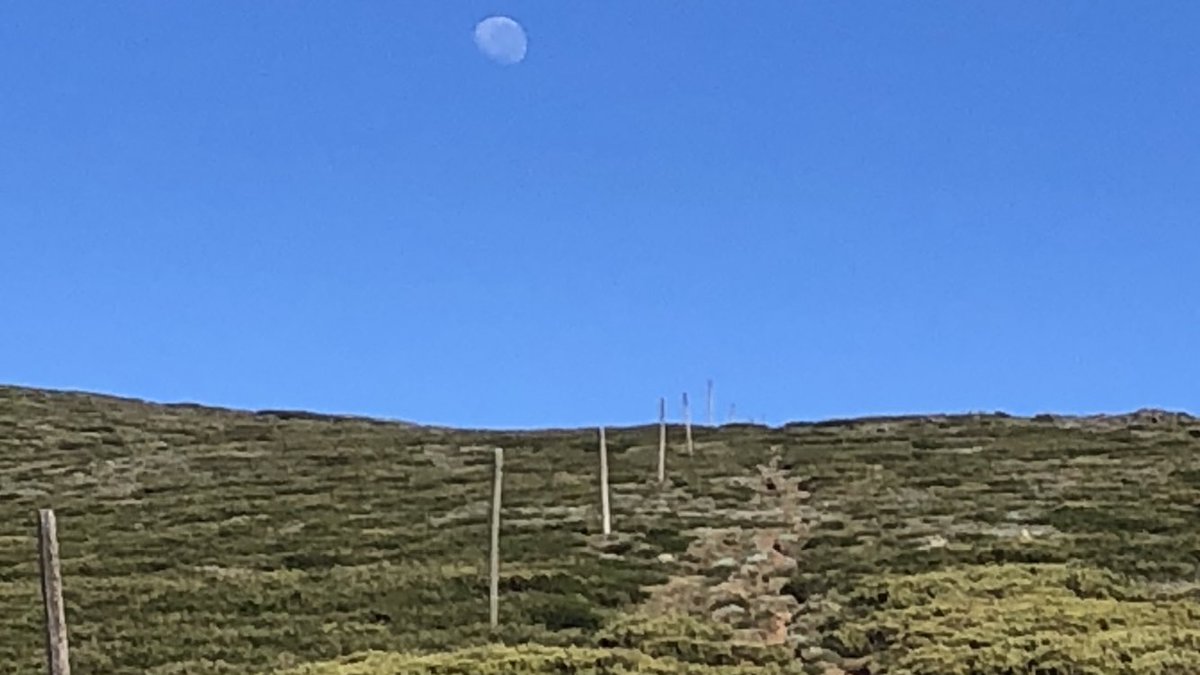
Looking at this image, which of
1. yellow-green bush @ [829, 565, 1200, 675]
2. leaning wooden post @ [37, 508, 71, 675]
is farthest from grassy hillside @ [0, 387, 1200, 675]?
leaning wooden post @ [37, 508, 71, 675]

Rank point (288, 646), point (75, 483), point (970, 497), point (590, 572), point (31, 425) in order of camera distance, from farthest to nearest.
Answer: point (31, 425), point (75, 483), point (970, 497), point (590, 572), point (288, 646)

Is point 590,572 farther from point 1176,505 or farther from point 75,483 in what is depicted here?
point 75,483

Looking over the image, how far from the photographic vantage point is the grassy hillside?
23.3 meters

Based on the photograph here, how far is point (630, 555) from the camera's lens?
1254 inches

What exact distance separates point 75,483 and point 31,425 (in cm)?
1407

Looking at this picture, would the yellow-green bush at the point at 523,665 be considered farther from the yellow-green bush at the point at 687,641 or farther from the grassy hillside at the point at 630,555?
the yellow-green bush at the point at 687,641

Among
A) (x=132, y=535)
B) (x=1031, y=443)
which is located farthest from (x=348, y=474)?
(x=1031, y=443)

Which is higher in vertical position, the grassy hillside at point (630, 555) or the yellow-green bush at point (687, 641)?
the grassy hillside at point (630, 555)

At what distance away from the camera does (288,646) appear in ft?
81.0

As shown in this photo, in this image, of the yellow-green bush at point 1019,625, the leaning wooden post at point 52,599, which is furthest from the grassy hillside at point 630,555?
the leaning wooden post at point 52,599

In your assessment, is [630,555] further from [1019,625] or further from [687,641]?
[1019,625]

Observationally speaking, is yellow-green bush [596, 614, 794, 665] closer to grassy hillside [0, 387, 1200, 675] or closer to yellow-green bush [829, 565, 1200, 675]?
grassy hillside [0, 387, 1200, 675]

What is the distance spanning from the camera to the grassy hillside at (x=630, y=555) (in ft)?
76.5

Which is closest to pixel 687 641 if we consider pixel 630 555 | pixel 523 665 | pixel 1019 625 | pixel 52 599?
pixel 523 665
